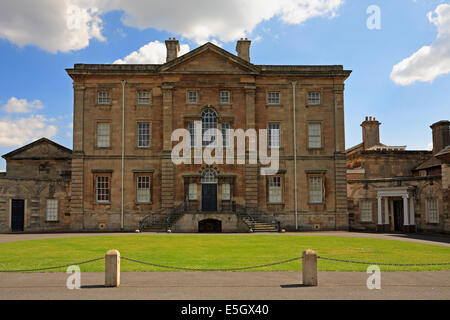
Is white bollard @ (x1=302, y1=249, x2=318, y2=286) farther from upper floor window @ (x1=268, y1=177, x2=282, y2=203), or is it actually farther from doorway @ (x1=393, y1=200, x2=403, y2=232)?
doorway @ (x1=393, y1=200, x2=403, y2=232)

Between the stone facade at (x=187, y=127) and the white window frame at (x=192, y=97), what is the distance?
171 mm

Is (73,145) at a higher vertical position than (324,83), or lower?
lower

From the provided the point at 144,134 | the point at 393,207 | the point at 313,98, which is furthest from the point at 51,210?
the point at 393,207

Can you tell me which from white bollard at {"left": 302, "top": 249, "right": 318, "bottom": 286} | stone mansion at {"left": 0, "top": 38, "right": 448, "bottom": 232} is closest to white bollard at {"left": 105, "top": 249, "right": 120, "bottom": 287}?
white bollard at {"left": 302, "top": 249, "right": 318, "bottom": 286}

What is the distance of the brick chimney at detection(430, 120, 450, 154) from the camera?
110ft

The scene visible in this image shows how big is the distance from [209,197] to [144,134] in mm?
6955

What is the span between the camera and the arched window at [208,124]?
101 feet

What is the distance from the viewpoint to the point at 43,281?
1057 cm

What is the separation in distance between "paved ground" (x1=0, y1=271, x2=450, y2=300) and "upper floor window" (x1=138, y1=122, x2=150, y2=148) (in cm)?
2032

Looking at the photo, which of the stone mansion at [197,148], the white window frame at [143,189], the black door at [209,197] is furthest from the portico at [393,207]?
the white window frame at [143,189]

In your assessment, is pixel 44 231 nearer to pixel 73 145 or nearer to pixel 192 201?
pixel 73 145

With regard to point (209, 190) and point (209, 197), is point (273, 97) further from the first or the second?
point (209, 197)
